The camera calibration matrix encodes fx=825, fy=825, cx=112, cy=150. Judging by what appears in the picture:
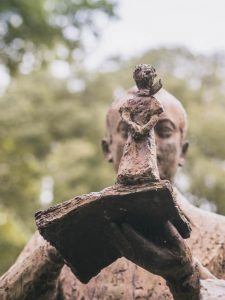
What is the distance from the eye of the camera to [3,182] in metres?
10.1

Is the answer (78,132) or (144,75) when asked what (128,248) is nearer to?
(144,75)

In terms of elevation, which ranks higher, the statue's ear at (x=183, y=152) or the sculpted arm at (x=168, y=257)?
the statue's ear at (x=183, y=152)

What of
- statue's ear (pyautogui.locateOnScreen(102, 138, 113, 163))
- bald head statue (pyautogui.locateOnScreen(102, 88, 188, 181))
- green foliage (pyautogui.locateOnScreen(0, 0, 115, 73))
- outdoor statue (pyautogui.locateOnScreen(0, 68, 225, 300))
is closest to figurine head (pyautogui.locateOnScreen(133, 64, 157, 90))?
outdoor statue (pyautogui.locateOnScreen(0, 68, 225, 300))

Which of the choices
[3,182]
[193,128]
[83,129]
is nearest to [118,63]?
[83,129]

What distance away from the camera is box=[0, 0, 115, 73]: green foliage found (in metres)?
8.55

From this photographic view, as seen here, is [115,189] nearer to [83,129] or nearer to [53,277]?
[53,277]

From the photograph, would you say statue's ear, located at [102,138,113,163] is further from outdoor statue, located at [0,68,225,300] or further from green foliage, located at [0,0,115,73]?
green foliage, located at [0,0,115,73]

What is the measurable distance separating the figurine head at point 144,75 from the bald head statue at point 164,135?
548 millimetres

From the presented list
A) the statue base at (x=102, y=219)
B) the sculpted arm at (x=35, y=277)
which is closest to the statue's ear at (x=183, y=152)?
the sculpted arm at (x=35, y=277)

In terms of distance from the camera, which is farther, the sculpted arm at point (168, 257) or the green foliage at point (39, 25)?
the green foliage at point (39, 25)

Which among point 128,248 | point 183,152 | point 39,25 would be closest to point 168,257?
point 128,248

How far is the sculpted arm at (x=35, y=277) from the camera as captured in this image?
2.59m

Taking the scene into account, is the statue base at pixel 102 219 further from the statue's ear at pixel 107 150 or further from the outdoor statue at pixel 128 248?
the statue's ear at pixel 107 150

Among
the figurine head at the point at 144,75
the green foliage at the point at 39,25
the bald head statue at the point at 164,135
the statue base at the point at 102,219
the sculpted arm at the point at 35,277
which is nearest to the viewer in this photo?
the statue base at the point at 102,219
